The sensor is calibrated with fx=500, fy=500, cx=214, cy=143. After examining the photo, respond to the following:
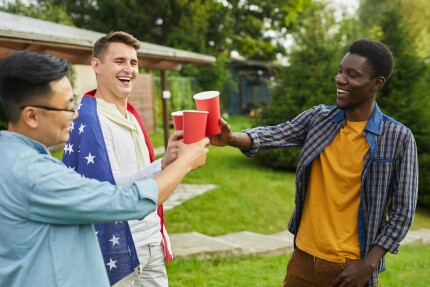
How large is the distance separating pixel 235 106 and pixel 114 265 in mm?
28033

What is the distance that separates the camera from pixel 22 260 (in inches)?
61.9

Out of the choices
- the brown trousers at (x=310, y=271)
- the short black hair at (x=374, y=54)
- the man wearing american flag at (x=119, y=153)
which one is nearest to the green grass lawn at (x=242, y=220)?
the man wearing american flag at (x=119, y=153)

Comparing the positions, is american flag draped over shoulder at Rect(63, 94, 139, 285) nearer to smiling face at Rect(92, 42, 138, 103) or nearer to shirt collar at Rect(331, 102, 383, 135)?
smiling face at Rect(92, 42, 138, 103)

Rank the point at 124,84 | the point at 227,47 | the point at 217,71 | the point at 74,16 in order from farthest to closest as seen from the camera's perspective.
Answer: the point at 227,47 < the point at 74,16 < the point at 217,71 < the point at 124,84

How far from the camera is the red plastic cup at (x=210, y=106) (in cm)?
215

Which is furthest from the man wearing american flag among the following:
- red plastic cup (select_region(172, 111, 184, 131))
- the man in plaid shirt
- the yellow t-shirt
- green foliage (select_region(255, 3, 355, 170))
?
green foliage (select_region(255, 3, 355, 170))

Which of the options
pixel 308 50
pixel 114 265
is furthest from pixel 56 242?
pixel 308 50

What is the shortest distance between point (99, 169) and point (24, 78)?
975mm

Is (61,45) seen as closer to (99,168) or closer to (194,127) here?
(99,168)

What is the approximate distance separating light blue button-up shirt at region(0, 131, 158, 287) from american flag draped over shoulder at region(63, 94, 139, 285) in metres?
0.84

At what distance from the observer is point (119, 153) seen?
2.60 meters

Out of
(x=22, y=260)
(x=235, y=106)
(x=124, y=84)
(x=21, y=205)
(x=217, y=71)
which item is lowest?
(x=235, y=106)

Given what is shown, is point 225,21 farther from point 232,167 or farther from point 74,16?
point 232,167

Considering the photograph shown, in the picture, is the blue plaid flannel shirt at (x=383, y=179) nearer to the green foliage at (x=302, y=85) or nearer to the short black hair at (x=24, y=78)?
the short black hair at (x=24, y=78)
